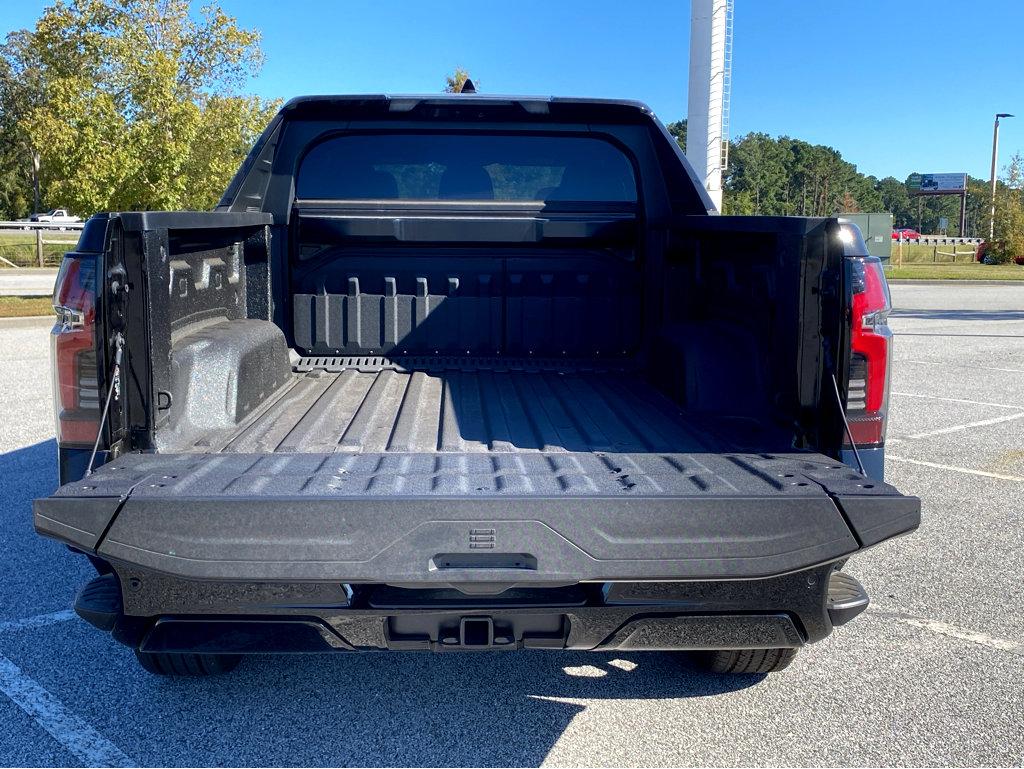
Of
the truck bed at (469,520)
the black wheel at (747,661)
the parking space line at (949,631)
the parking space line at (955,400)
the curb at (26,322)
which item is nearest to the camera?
the truck bed at (469,520)

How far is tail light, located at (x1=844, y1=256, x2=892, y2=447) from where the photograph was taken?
9.22 ft

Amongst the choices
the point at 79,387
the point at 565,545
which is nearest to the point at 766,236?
the point at 565,545

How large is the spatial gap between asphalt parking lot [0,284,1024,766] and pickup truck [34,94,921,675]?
208 mm

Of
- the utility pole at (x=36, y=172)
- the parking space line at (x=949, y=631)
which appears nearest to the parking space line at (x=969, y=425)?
the parking space line at (x=949, y=631)

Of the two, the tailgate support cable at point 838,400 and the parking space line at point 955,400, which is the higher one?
the tailgate support cable at point 838,400

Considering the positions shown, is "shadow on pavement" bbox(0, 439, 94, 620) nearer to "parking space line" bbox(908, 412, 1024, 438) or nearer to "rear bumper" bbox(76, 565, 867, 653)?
"rear bumper" bbox(76, 565, 867, 653)

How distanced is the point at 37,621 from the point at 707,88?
18266mm

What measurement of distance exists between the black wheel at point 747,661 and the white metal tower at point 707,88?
17031 mm

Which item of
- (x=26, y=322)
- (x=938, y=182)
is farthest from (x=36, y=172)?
(x=938, y=182)

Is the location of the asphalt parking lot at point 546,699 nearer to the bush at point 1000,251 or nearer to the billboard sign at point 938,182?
the bush at point 1000,251

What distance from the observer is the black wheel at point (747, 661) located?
3.17 metres

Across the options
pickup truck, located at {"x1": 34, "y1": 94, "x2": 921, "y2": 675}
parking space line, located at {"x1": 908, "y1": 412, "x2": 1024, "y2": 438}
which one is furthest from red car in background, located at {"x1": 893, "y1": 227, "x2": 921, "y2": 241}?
pickup truck, located at {"x1": 34, "y1": 94, "x2": 921, "y2": 675}

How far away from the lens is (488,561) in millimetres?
2324

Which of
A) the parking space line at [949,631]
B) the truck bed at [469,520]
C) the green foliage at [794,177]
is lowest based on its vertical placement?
the parking space line at [949,631]
